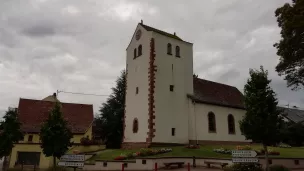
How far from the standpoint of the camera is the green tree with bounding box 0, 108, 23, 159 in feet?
80.2

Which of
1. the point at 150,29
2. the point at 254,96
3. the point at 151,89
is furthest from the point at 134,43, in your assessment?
the point at 254,96

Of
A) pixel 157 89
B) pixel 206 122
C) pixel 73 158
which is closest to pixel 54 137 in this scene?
pixel 73 158

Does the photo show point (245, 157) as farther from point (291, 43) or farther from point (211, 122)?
point (211, 122)

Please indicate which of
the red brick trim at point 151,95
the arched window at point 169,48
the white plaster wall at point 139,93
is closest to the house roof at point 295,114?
the arched window at point 169,48

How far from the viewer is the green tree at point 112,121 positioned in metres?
42.2

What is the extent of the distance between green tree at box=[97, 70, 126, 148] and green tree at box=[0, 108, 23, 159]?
17130 mm

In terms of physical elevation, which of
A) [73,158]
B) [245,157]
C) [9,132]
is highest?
[9,132]

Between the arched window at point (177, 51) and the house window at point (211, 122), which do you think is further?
the arched window at point (177, 51)

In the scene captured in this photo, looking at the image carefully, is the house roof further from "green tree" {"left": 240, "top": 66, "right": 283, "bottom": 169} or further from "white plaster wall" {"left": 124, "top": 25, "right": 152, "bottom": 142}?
"green tree" {"left": 240, "top": 66, "right": 283, "bottom": 169}

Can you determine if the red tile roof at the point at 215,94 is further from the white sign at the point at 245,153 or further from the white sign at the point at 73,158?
the white sign at the point at 73,158

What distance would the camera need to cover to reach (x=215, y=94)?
37.6m

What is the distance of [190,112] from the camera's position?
32656 millimetres

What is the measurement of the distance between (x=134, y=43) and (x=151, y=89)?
850cm

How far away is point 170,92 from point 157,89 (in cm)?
197
